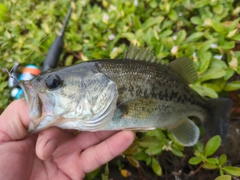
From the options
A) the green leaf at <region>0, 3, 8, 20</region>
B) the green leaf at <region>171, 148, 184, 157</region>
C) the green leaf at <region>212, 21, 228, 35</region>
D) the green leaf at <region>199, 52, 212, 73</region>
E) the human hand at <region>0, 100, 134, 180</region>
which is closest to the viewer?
the human hand at <region>0, 100, 134, 180</region>

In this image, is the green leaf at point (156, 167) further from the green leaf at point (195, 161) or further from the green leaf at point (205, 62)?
the green leaf at point (205, 62)

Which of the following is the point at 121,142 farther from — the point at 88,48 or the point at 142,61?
the point at 88,48

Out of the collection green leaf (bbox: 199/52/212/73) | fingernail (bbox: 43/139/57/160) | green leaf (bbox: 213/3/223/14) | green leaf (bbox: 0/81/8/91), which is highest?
green leaf (bbox: 213/3/223/14)

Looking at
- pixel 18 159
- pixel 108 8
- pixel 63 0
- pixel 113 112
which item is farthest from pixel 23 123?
pixel 63 0

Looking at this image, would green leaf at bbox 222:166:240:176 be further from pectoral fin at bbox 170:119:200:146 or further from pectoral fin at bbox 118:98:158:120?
pectoral fin at bbox 118:98:158:120

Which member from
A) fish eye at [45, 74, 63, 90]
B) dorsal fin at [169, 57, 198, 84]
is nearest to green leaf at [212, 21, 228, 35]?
dorsal fin at [169, 57, 198, 84]

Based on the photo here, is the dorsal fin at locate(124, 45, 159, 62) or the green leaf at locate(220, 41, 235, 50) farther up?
the dorsal fin at locate(124, 45, 159, 62)

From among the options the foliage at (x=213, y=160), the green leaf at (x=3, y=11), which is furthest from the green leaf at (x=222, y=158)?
the green leaf at (x=3, y=11)

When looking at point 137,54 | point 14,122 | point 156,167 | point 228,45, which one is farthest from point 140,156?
point 228,45
